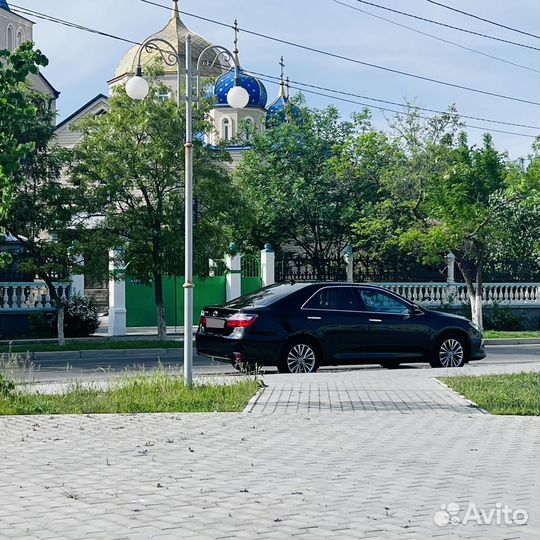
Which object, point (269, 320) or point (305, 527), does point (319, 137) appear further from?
point (305, 527)

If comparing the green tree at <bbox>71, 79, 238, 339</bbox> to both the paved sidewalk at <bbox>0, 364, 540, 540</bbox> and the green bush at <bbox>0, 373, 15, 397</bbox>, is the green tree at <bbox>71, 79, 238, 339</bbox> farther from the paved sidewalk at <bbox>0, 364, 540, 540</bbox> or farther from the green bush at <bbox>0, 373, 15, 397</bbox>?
the paved sidewalk at <bbox>0, 364, 540, 540</bbox>

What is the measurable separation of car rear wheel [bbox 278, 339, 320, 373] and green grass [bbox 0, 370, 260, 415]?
2.45 m

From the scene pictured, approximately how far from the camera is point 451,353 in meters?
17.8

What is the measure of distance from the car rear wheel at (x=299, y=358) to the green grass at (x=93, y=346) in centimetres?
883

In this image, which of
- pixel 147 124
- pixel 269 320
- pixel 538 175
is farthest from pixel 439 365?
pixel 538 175

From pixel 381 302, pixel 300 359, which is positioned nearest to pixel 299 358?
pixel 300 359

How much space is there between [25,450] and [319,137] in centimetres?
3258

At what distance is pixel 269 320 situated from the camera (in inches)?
637

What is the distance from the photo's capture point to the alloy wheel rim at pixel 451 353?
17672 millimetres

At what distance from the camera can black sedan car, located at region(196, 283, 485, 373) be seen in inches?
635

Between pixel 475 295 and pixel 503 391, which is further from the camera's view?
pixel 475 295

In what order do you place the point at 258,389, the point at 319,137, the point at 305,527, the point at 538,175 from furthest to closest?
the point at 319,137, the point at 538,175, the point at 258,389, the point at 305,527

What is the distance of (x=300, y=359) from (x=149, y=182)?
1111cm

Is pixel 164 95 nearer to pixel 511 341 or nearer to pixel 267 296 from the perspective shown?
pixel 511 341
